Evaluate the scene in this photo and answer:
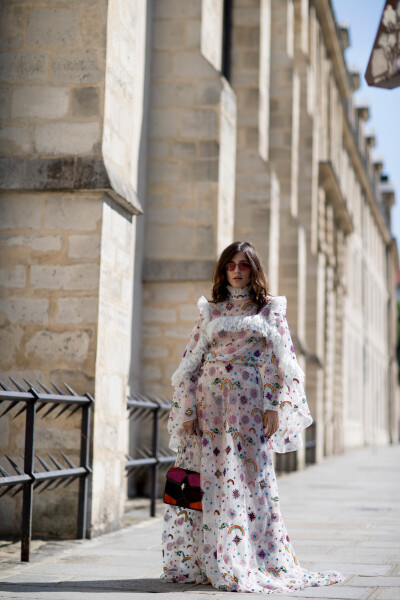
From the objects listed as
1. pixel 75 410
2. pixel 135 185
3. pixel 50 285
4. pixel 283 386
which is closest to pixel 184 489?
pixel 283 386

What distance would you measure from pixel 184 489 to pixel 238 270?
123 cm

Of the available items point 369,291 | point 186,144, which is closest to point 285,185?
point 186,144

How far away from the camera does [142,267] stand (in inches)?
468

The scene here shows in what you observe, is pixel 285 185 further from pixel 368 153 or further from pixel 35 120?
pixel 368 153

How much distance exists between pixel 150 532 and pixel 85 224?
2463 millimetres

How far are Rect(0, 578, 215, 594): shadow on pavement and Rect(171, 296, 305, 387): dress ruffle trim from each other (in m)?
1.10

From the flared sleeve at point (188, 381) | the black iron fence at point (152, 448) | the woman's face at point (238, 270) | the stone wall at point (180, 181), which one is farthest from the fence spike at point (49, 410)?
the stone wall at point (180, 181)

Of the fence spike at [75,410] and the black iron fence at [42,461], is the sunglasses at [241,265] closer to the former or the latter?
the black iron fence at [42,461]

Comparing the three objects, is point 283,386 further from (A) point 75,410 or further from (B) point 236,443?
(A) point 75,410

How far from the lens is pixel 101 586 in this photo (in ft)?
17.8

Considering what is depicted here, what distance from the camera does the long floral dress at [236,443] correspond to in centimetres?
539

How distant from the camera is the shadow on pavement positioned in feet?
17.4

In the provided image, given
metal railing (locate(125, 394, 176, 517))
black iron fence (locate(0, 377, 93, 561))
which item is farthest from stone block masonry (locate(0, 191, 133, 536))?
metal railing (locate(125, 394, 176, 517))

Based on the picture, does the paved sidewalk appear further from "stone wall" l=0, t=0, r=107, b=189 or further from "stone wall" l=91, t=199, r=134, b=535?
"stone wall" l=0, t=0, r=107, b=189
